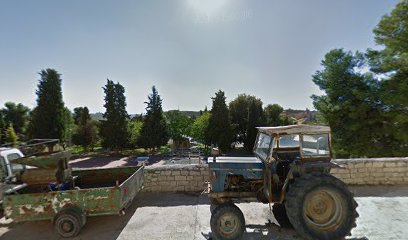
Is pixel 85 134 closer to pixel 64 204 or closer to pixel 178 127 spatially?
pixel 178 127

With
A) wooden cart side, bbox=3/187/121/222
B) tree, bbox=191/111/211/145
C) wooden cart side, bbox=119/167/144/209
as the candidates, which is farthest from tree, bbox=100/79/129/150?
wooden cart side, bbox=3/187/121/222

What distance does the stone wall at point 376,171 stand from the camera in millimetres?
7051

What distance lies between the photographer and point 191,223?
5012mm

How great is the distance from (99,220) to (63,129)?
28632mm

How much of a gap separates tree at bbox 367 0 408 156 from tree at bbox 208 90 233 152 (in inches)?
683

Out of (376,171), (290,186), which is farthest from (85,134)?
(290,186)

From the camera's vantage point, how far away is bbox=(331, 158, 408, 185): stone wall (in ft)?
23.1

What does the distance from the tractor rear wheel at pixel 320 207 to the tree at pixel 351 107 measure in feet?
41.8

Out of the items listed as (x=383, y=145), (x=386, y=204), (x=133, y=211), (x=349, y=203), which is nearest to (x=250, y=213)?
(x=349, y=203)

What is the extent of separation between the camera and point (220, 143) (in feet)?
97.0

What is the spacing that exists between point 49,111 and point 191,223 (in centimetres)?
3039

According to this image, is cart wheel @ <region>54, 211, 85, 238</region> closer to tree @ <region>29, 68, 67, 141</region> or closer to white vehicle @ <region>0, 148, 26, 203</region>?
white vehicle @ <region>0, 148, 26, 203</region>

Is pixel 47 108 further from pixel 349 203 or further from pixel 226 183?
pixel 349 203

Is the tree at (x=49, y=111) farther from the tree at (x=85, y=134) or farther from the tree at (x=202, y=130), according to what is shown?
the tree at (x=202, y=130)
